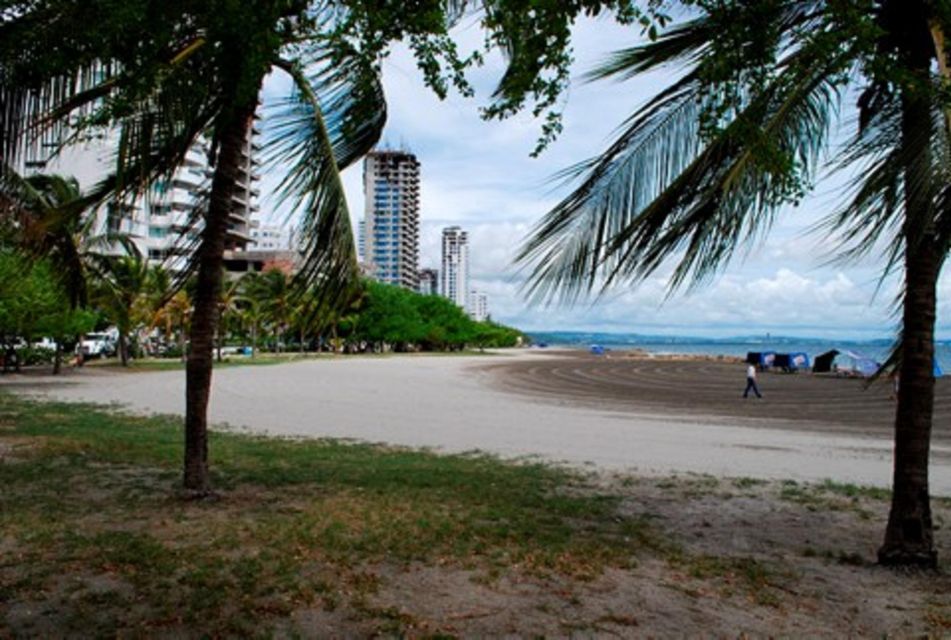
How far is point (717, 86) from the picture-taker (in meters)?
3.57

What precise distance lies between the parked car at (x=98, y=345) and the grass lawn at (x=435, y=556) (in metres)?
46.7

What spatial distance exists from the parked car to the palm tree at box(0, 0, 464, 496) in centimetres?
4839

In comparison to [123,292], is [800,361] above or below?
below

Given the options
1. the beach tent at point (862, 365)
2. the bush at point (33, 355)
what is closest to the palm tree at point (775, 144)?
the bush at point (33, 355)

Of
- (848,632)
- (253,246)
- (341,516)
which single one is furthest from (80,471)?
(253,246)

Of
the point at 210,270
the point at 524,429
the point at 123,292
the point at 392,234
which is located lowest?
the point at 524,429

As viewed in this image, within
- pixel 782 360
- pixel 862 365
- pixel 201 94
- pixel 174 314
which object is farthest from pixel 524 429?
pixel 782 360

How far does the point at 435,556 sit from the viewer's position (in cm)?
545

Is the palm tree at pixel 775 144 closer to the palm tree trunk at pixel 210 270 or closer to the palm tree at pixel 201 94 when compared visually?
the palm tree at pixel 201 94

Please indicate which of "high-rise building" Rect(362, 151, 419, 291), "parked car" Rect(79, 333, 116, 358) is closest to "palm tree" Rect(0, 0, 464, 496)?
"parked car" Rect(79, 333, 116, 358)

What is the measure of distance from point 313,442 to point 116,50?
→ 34.0ft

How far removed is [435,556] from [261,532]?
1559mm

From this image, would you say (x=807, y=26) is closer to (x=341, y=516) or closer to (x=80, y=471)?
(x=341, y=516)

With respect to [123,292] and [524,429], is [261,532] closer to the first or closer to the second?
[524,429]
